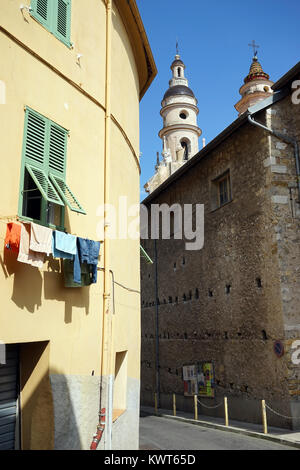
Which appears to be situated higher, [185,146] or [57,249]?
[185,146]

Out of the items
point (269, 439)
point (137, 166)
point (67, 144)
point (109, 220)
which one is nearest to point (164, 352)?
point (269, 439)

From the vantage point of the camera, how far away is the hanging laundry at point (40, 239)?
4646 millimetres

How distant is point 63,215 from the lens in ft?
18.2

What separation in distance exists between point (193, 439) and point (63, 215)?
25.7ft

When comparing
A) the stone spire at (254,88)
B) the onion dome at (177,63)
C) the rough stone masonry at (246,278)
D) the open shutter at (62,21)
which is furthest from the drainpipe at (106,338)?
the onion dome at (177,63)

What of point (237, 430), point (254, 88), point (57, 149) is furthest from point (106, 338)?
point (254, 88)

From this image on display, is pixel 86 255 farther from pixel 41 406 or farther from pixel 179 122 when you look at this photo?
pixel 179 122

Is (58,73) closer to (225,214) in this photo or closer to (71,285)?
(71,285)

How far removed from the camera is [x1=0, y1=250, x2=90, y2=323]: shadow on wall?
4598 mm

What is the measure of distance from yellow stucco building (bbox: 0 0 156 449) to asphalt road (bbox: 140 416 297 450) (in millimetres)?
2734

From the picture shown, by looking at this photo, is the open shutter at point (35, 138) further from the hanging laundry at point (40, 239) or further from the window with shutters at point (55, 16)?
the window with shutters at point (55, 16)

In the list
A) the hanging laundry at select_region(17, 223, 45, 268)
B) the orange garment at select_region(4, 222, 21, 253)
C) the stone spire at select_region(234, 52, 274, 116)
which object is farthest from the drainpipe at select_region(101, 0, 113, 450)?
the stone spire at select_region(234, 52, 274, 116)

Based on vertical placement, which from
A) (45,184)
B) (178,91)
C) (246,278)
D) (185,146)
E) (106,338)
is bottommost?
(106,338)

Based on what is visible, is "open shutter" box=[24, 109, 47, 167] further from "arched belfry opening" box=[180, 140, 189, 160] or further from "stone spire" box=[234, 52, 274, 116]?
"arched belfry opening" box=[180, 140, 189, 160]
